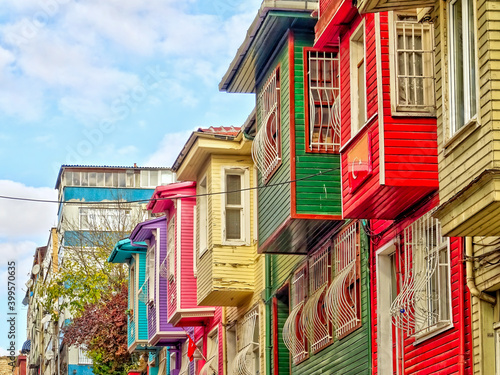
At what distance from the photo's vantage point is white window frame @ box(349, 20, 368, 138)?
16.7 m

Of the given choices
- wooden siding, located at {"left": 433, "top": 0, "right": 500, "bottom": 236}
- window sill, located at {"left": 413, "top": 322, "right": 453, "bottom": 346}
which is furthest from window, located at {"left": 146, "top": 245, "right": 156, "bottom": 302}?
wooden siding, located at {"left": 433, "top": 0, "right": 500, "bottom": 236}

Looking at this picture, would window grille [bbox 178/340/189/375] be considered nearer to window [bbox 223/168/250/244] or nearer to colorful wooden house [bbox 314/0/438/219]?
window [bbox 223/168/250/244]

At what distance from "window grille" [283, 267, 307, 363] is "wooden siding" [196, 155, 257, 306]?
3.76 metres

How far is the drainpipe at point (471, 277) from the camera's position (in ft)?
43.9

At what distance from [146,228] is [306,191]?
16764mm

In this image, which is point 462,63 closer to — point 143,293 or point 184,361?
point 184,361

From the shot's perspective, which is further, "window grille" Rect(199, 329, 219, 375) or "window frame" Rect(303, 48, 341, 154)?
"window grille" Rect(199, 329, 219, 375)

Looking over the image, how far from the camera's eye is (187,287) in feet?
98.5

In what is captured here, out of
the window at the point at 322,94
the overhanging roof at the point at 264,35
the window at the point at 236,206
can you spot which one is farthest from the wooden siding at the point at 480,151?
the window at the point at 236,206

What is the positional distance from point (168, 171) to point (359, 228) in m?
55.8

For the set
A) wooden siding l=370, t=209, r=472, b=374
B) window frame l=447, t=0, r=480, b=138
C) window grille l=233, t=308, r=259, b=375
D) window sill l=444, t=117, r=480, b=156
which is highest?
window frame l=447, t=0, r=480, b=138

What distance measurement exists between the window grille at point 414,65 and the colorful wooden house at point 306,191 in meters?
3.08

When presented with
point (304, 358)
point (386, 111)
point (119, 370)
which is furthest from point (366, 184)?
point (119, 370)

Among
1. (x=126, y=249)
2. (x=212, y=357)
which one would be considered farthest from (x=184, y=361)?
(x=126, y=249)
